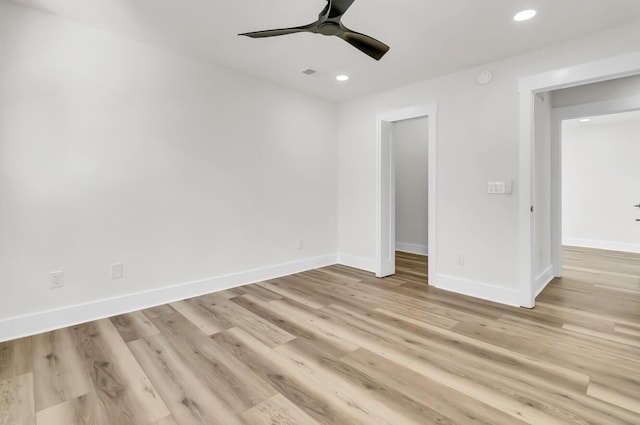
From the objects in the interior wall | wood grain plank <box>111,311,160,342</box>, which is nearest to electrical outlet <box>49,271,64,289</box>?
wood grain plank <box>111,311,160,342</box>

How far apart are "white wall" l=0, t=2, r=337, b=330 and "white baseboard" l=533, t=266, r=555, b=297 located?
2.96m

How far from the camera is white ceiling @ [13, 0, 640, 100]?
232 cm

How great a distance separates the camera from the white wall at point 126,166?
244cm

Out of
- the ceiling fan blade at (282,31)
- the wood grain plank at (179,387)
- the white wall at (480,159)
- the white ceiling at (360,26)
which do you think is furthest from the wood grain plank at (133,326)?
the white wall at (480,159)

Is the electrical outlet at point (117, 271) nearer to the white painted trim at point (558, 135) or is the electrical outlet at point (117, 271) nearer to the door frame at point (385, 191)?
the door frame at point (385, 191)

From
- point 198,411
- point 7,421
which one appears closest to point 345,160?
point 198,411

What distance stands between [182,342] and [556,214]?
4586mm

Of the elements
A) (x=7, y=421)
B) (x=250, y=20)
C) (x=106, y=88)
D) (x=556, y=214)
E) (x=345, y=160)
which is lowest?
(x=7, y=421)

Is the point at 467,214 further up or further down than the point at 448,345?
further up

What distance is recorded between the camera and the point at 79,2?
2.32 meters

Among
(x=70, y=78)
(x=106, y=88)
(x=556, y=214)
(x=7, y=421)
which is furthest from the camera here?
(x=556, y=214)

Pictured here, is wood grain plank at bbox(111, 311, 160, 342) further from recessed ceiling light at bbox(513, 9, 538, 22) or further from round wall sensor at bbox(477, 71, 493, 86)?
round wall sensor at bbox(477, 71, 493, 86)

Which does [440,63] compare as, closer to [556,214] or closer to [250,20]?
[250,20]

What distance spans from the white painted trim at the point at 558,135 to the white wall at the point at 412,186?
6.56 ft
